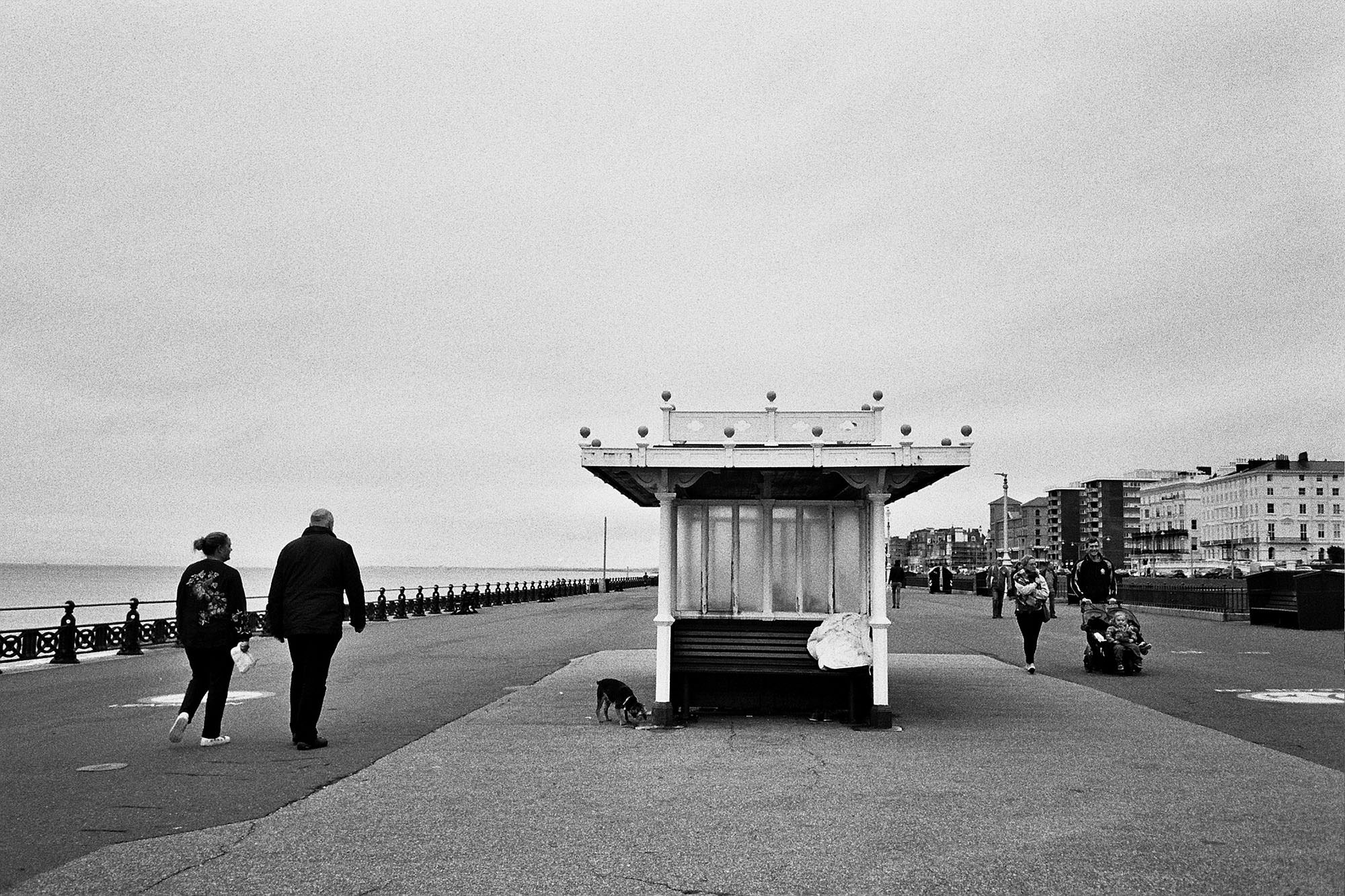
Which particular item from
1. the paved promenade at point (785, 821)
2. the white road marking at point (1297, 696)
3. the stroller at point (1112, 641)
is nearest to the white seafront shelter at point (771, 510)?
the paved promenade at point (785, 821)

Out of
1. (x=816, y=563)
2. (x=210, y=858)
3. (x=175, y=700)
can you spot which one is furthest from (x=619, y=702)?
(x=175, y=700)

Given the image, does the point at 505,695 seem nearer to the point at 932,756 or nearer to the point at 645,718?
the point at 645,718

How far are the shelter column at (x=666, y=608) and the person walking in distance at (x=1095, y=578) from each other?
25.0 ft

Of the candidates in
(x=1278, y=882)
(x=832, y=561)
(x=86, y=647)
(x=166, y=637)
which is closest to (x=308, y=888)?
(x=1278, y=882)

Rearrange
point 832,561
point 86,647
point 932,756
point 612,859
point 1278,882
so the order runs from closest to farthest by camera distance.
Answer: point 1278,882
point 612,859
point 932,756
point 832,561
point 86,647

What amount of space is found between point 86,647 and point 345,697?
11.1 meters

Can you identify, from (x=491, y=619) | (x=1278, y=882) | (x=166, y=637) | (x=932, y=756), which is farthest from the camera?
(x=491, y=619)

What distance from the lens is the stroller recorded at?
54.8ft

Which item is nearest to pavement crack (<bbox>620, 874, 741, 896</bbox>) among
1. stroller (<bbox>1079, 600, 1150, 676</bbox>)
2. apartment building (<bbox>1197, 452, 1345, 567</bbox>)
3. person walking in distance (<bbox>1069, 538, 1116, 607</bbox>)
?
person walking in distance (<bbox>1069, 538, 1116, 607</bbox>)

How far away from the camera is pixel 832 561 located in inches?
490

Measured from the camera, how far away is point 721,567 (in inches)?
495

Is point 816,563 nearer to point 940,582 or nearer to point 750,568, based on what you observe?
point 750,568

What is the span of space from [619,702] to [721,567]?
6.55 ft

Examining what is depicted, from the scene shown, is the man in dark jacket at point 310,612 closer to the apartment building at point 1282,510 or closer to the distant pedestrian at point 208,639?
the distant pedestrian at point 208,639
